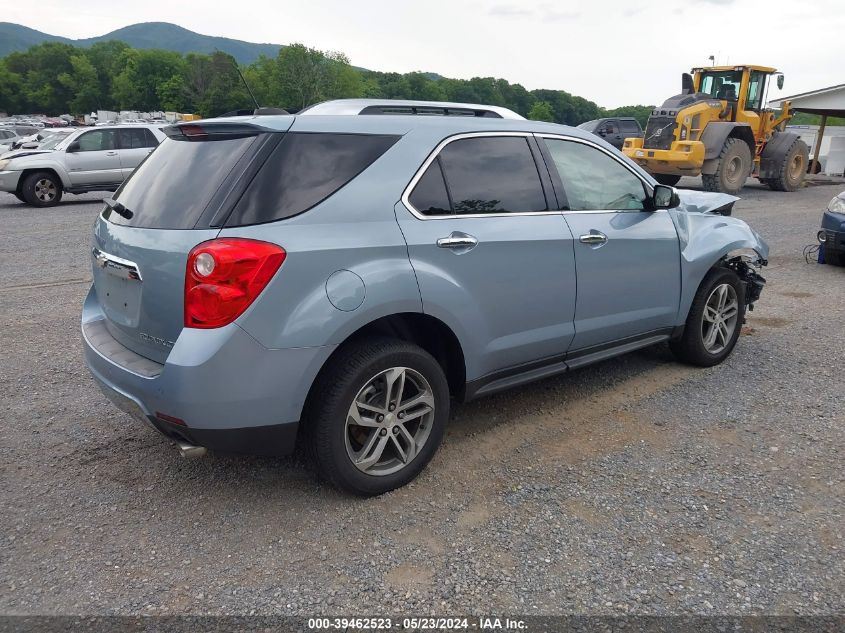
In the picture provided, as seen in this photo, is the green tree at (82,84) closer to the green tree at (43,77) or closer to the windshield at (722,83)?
the green tree at (43,77)

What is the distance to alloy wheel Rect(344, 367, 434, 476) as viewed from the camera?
3.05 metres

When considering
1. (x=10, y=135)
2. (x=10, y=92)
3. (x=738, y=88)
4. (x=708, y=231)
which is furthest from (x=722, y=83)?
(x=10, y=92)

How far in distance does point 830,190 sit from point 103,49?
168m

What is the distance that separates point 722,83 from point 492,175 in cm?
1583

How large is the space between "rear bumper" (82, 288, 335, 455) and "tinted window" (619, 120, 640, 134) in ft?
82.5

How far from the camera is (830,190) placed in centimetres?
1936

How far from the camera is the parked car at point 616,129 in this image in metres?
24.9

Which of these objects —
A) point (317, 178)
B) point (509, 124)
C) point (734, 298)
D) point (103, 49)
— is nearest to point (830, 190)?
point (734, 298)

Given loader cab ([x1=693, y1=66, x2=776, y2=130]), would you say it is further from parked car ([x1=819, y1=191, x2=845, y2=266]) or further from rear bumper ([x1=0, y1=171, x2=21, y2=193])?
rear bumper ([x1=0, y1=171, x2=21, y2=193])

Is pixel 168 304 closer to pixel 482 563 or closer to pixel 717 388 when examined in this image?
pixel 482 563

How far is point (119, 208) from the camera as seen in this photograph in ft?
10.8

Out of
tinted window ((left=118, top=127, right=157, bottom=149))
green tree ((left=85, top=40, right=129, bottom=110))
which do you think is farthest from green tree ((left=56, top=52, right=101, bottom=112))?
tinted window ((left=118, top=127, right=157, bottom=149))

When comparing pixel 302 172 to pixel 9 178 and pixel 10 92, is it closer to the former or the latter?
pixel 9 178

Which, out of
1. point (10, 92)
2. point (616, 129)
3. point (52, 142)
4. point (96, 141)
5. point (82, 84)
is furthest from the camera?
point (82, 84)
